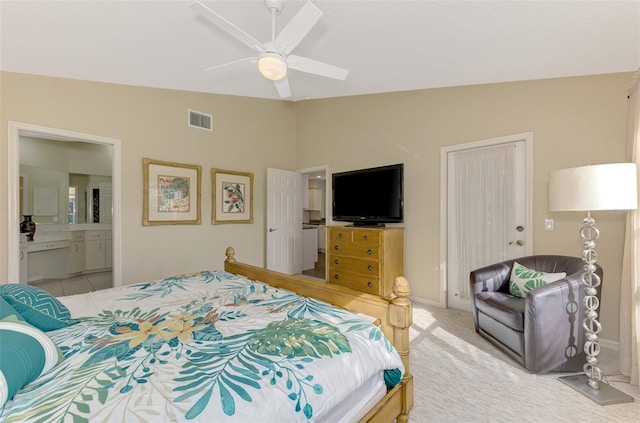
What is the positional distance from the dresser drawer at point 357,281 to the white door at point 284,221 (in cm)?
113

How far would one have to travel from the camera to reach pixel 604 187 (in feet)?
5.89

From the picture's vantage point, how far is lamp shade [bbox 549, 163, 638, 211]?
1.78 meters

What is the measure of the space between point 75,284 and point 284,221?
144 inches

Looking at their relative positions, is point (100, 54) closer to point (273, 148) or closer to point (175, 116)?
point (175, 116)

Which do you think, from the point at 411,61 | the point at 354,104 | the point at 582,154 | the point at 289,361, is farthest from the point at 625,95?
the point at 289,361

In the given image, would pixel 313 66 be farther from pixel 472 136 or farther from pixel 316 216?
pixel 316 216

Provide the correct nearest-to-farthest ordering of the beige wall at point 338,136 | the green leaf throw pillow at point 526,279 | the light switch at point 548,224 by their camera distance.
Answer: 1. the green leaf throw pillow at point 526,279
2. the beige wall at point 338,136
3. the light switch at point 548,224

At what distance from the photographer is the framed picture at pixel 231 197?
13.8 ft

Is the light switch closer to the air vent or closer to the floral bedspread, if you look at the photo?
the floral bedspread

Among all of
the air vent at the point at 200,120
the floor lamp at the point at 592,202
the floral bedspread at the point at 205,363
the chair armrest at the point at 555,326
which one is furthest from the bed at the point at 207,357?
the air vent at the point at 200,120

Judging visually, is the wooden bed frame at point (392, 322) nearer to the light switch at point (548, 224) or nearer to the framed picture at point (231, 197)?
the light switch at point (548, 224)

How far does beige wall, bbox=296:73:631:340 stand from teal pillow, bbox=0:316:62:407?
364 centimetres

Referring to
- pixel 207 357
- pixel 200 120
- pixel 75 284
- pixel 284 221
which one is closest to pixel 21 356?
pixel 207 357

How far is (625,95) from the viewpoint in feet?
8.07
